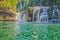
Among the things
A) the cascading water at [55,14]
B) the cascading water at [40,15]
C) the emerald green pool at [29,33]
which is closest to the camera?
the emerald green pool at [29,33]

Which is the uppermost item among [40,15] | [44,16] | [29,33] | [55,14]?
[29,33]

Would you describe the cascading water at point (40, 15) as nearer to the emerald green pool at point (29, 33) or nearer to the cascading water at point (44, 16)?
the cascading water at point (44, 16)

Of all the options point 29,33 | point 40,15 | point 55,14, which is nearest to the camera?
point 29,33

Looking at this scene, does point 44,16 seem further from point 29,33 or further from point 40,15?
point 29,33

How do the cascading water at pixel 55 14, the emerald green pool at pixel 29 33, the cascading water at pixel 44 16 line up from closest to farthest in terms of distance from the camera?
1. the emerald green pool at pixel 29 33
2. the cascading water at pixel 55 14
3. the cascading water at pixel 44 16

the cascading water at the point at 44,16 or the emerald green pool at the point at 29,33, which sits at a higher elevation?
the emerald green pool at the point at 29,33

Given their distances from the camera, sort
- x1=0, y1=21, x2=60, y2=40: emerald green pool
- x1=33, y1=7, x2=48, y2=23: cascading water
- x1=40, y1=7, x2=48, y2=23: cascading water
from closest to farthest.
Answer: x1=0, y1=21, x2=60, y2=40: emerald green pool → x1=40, y1=7, x2=48, y2=23: cascading water → x1=33, y1=7, x2=48, y2=23: cascading water

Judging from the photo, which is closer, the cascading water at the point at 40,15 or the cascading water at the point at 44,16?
the cascading water at the point at 44,16

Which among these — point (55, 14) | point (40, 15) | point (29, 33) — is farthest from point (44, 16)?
point (29, 33)

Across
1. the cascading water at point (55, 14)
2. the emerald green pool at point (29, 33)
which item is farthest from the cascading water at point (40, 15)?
the emerald green pool at point (29, 33)

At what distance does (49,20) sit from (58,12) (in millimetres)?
1920

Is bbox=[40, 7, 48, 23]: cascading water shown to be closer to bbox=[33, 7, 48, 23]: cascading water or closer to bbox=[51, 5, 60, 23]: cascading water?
Result: bbox=[33, 7, 48, 23]: cascading water

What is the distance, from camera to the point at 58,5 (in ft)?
106

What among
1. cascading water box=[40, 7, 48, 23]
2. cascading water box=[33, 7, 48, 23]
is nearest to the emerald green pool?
cascading water box=[40, 7, 48, 23]
